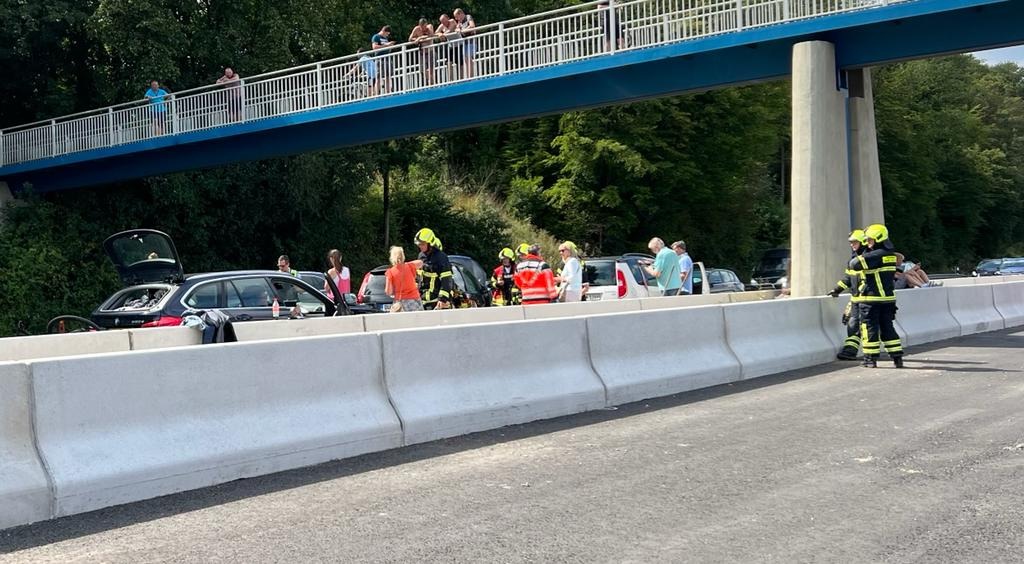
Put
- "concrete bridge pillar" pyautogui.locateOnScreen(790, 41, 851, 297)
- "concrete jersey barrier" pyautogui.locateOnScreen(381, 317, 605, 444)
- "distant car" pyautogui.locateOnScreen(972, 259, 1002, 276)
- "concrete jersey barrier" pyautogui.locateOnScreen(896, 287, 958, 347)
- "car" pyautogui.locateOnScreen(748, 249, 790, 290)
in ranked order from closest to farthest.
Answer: "concrete jersey barrier" pyautogui.locateOnScreen(381, 317, 605, 444) → "concrete jersey barrier" pyautogui.locateOnScreen(896, 287, 958, 347) → "concrete bridge pillar" pyautogui.locateOnScreen(790, 41, 851, 297) → "car" pyautogui.locateOnScreen(748, 249, 790, 290) → "distant car" pyautogui.locateOnScreen(972, 259, 1002, 276)

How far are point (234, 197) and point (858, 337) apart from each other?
893 inches

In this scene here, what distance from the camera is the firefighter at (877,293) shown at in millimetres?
13734

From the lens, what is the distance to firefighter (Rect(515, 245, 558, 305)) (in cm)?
1668

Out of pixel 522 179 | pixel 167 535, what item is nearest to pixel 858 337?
pixel 167 535

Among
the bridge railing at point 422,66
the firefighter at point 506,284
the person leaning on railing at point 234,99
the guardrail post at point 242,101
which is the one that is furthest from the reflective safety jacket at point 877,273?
the person leaning on railing at point 234,99

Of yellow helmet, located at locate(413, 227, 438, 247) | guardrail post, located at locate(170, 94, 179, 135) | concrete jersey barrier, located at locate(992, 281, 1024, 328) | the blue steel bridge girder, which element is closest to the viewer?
yellow helmet, located at locate(413, 227, 438, 247)

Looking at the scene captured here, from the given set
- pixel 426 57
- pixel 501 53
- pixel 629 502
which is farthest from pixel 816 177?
pixel 629 502

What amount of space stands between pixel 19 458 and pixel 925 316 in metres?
16.1

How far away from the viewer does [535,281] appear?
16.7m

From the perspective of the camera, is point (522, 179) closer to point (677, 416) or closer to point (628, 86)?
point (628, 86)

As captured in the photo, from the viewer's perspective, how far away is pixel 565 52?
73.6ft

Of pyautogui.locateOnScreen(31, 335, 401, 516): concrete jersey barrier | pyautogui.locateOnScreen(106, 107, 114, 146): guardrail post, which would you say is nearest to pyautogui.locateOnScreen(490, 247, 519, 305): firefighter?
pyautogui.locateOnScreen(31, 335, 401, 516): concrete jersey barrier

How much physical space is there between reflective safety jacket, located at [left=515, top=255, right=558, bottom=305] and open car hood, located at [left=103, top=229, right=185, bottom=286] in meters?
5.44

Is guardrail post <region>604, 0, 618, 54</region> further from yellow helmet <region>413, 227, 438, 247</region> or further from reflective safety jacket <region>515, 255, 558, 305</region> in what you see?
yellow helmet <region>413, 227, 438, 247</region>
